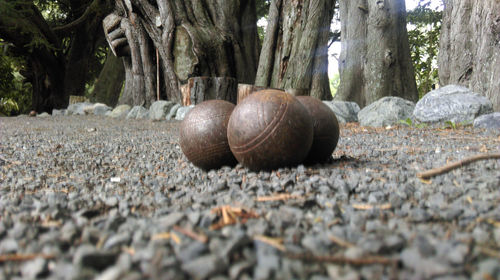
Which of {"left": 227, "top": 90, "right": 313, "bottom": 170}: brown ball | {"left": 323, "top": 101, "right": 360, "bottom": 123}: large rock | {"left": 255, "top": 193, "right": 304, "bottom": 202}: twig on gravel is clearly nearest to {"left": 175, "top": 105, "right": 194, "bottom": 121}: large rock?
{"left": 323, "top": 101, "right": 360, "bottom": 123}: large rock

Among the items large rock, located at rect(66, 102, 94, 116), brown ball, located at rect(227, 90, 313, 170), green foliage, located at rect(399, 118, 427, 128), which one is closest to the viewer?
brown ball, located at rect(227, 90, 313, 170)

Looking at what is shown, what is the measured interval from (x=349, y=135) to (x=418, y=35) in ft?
36.3

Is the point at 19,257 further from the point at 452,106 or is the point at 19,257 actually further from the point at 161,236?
the point at 452,106

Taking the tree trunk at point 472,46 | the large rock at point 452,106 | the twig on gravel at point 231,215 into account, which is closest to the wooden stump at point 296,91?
the large rock at point 452,106

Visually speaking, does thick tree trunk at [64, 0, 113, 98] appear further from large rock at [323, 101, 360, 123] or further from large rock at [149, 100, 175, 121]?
large rock at [323, 101, 360, 123]

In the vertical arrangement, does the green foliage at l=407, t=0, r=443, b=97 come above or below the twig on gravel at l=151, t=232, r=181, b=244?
above

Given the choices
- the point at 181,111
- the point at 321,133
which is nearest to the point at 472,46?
the point at 321,133

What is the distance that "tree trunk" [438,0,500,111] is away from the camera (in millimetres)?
6469

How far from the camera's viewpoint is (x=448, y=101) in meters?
6.76

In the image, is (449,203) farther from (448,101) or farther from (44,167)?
(448,101)

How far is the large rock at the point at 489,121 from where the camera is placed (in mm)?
5973

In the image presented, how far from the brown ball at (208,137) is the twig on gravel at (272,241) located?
203 cm

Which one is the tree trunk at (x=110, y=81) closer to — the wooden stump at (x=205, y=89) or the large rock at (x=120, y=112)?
the large rock at (x=120, y=112)

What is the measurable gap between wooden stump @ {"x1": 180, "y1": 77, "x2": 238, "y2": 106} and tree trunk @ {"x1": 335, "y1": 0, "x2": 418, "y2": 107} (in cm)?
302
